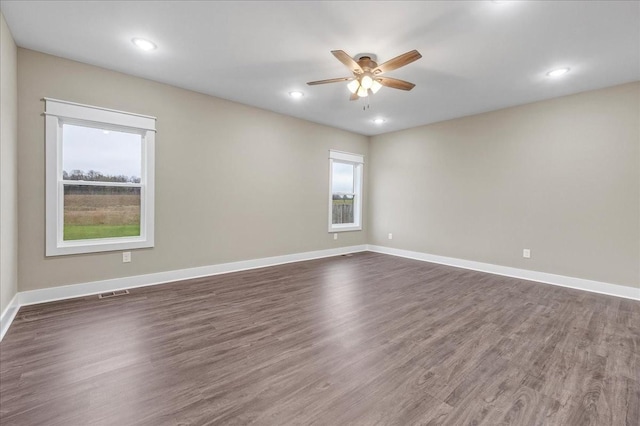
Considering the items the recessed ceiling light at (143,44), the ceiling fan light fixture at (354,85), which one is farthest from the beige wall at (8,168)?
the ceiling fan light fixture at (354,85)

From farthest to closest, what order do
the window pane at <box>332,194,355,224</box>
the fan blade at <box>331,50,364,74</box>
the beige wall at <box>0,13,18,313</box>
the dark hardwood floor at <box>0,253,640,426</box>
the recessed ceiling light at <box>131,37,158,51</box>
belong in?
the window pane at <box>332,194,355,224</box>, the recessed ceiling light at <box>131,37,158,51</box>, the fan blade at <box>331,50,364,74</box>, the beige wall at <box>0,13,18,313</box>, the dark hardwood floor at <box>0,253,640,426</box>

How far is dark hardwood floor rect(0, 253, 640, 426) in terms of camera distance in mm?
1596

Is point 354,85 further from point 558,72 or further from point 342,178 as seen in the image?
point 342,178

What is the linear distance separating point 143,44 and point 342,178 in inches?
173

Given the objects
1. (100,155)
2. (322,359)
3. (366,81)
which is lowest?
(322,359)

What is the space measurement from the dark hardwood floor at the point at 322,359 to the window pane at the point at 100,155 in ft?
4.93

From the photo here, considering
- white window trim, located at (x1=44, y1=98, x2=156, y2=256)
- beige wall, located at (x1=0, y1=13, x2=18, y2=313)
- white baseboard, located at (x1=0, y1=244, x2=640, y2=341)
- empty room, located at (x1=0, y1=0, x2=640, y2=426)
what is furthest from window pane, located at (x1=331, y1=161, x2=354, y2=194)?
beige wall, located at (x1=0, y1=13, x2=18, y2=313)

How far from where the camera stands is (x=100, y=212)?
361 cm

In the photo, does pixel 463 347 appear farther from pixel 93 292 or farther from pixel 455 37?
pixel 93 292

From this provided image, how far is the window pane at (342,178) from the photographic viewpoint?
20.6 ft

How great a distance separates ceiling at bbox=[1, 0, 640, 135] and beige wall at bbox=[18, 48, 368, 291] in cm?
29

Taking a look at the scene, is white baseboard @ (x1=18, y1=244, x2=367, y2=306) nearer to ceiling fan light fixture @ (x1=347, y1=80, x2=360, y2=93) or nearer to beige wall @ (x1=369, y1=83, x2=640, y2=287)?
beige wall @ (x1=369, y1=83, x2=640, y2=287)

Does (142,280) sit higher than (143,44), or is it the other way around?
(143,44)

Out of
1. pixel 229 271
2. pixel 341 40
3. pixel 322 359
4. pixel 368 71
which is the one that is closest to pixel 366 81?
pixel 368 71
